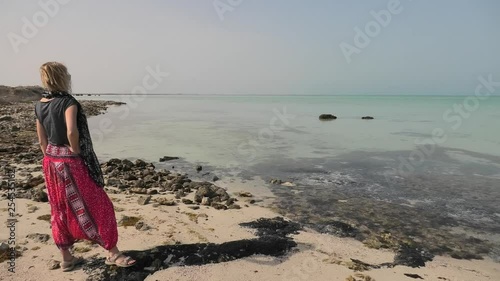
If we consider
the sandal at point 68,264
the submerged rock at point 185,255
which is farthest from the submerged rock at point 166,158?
the sandal at point 68,264

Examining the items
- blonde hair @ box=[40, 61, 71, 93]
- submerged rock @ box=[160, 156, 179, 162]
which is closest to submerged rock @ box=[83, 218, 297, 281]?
blonde hair @ box=[40, 61, 71, 93]

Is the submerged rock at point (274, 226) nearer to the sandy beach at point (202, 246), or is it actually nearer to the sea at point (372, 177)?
the sandy beach at point (202, 246)

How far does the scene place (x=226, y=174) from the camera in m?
12.1

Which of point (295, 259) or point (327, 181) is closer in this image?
point (295, 259)

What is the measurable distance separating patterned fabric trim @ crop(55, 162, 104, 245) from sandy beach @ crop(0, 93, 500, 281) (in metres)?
0.57

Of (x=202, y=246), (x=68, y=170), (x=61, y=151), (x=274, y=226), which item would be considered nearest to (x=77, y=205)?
(x=68, y=170)

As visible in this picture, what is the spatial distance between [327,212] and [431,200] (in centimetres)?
361

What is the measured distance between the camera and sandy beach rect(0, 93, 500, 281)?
452 cm

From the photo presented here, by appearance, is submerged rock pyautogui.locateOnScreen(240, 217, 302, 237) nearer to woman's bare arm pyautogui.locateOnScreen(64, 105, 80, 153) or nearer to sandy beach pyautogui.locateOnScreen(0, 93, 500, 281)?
sandy beach pyautogui.locateOnScreen(0, 93, 500, 281)

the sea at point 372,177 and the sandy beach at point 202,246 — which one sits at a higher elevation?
the sandy beach at point 202,246

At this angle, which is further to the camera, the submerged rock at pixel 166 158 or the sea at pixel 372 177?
the submerged rock at pixel 166 158

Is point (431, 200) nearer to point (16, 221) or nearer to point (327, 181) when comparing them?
point (327, 181)

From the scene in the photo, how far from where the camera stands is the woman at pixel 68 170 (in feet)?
12.7

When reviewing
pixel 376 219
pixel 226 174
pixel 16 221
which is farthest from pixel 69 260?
pixel 226 174
